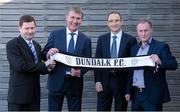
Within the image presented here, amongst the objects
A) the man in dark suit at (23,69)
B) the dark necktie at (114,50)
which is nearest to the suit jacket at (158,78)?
the dark necktie at (114,50)

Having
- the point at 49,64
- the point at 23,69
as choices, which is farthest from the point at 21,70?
the point at 49,64

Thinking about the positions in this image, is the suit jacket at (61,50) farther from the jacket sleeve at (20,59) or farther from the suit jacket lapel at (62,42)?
the jacket sleeve at (20,59)

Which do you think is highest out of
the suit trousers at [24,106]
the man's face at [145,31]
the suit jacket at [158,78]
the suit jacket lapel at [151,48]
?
the man's face at [145,31]

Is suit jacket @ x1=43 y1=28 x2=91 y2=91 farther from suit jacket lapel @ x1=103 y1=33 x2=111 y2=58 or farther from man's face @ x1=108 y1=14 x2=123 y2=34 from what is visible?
man's face @ x1=108 y1=14 x2=123 y2=34

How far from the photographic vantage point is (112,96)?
20.2 ft

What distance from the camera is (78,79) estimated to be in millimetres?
6027

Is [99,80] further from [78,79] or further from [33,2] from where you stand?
[33,2]

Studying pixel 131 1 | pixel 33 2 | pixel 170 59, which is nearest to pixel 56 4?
pixel 33 2

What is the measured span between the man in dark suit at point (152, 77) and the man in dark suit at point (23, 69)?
1.29m

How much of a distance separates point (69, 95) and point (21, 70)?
84cm

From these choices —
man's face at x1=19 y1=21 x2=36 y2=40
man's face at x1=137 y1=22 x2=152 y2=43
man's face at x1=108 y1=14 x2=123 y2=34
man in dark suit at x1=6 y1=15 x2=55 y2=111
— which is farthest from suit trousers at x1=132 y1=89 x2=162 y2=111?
man's face at x1=19 y1=21 x2=36 y2=40

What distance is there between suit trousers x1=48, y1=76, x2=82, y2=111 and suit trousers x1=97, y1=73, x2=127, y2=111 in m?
0.33

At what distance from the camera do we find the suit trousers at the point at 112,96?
604 cm

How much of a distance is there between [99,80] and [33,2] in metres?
2.38
